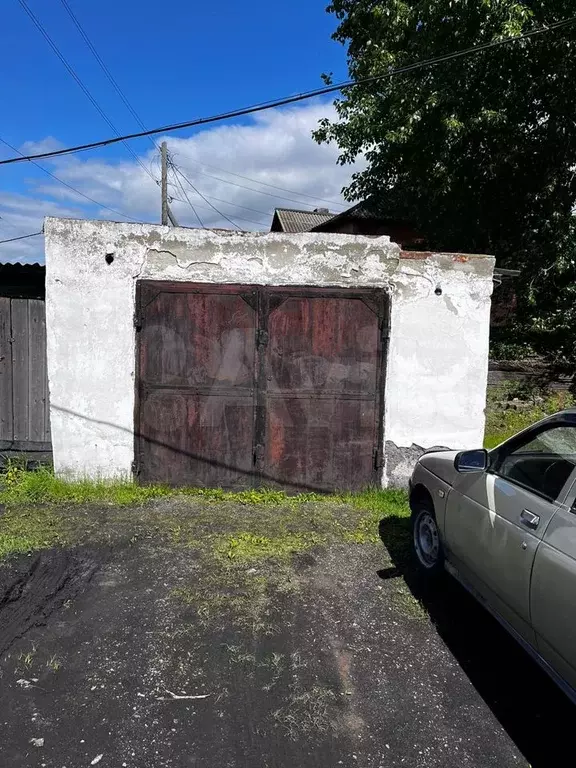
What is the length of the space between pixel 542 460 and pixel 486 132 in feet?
32.1

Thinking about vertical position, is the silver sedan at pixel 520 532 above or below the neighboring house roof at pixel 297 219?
below

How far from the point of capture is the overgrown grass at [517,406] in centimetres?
975

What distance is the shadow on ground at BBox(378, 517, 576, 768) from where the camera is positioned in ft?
8.67

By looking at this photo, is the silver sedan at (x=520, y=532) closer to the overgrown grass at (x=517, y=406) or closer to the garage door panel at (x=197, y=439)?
the garage door panel at (x=197, y=439)

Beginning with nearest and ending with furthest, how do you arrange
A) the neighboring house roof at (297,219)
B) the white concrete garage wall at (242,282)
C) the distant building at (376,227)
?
the white concrete garage wall at (242,282)
the distant building at (376,227)
the neighboring house roof at (297,219)

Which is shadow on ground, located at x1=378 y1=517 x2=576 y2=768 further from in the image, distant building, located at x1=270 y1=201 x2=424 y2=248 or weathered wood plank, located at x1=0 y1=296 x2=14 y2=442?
distant building, located at x1=270 y1=201 x2=424 y2=248

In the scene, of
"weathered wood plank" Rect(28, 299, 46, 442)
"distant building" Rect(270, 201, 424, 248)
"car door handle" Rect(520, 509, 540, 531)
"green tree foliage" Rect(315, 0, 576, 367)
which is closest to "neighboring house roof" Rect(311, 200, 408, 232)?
"distant building" Rect(270, 201, 424, 248)

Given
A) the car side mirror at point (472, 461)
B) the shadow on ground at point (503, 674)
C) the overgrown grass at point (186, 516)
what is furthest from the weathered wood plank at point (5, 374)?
the car side mirror at point (472, 461)

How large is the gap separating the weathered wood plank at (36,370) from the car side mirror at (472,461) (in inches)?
184

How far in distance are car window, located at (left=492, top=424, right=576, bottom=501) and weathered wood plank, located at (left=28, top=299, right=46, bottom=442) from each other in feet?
16.0

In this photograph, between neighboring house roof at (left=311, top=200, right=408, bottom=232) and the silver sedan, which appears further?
neighboring house roof at (left=311, top=200, right=408, bottom=232)

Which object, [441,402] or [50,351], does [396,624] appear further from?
[50,351]

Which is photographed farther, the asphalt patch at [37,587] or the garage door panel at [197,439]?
the garage door panel at [197,439]

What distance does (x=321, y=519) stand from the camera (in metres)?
5.46
